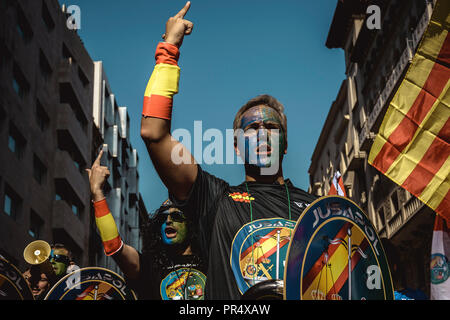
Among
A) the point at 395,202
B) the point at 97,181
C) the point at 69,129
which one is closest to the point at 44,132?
the point at 69,129

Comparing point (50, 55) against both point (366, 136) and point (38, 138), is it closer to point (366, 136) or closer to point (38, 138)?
point (38, 138)

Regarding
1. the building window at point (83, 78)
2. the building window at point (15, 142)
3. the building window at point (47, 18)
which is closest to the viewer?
the building window at point (15, 142)

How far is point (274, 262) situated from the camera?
2895mm

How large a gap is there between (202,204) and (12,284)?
8.86 feet

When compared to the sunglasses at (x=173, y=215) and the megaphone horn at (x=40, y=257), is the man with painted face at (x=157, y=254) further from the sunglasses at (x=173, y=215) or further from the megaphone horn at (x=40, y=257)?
the megaphone horn at (x=40, y=257)

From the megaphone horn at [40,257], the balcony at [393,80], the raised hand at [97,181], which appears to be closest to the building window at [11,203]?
the megaphone horn at [40,257]

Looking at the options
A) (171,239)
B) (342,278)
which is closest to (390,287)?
(342,278)

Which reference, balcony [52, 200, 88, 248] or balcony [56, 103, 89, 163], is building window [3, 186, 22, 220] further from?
balcony [56, 103, 89, 163]

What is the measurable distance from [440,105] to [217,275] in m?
3.26

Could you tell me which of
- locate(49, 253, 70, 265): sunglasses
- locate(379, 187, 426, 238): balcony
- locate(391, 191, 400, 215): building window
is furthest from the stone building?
locate(391, 191, 400, 215): building window

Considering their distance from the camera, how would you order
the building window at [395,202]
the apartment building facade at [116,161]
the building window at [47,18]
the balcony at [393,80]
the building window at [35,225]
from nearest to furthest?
the balcony at [393,80] → the building window at [395,202] → the building window at [35,225] → the building window at [47,18] → the apartment building facade at [116,161]

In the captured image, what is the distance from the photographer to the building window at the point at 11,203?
2565 cm

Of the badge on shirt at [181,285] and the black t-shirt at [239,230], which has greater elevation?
the black t-shirt at [239,230]

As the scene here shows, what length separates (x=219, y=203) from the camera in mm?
3080
